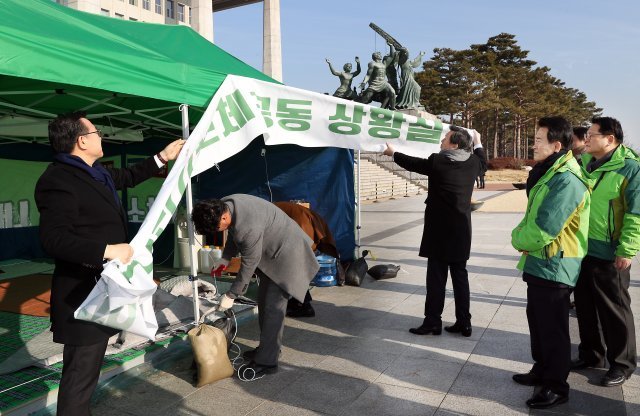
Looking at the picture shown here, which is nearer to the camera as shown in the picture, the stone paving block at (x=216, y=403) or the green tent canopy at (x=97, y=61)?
the green tent canopy at (x=97, y=61)

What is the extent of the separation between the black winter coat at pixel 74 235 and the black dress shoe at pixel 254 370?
1.44 meters

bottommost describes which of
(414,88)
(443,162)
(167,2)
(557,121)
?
(443,162)

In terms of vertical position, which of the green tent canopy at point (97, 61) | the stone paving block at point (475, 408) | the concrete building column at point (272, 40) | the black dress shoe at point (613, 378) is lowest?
the stone paving block at point (475, 408)

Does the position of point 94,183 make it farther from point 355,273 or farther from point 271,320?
point 355,273

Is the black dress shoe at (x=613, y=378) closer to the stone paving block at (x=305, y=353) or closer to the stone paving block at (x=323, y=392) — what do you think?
the stone paving block at (x=323, y=392)

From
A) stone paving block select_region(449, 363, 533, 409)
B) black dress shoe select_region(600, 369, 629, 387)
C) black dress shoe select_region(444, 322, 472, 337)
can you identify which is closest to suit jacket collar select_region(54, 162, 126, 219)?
stone paving block select_region(449, 363, 533, 409)

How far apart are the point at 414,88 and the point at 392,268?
2687 cm

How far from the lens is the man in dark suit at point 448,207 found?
4.41 meters

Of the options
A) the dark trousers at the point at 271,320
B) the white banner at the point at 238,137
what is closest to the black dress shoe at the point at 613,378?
the dark trousers at the point at 271,320

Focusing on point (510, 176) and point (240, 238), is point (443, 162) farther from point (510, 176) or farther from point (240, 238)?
point (510, 176)

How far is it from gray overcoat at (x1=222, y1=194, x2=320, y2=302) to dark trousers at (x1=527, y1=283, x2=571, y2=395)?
1.65 metres

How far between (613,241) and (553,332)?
880mm

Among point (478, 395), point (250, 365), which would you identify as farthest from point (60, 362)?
point (478, 395)

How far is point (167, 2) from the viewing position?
55.4 metres
